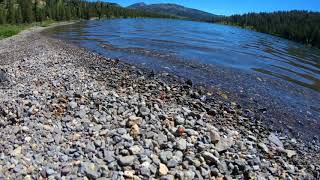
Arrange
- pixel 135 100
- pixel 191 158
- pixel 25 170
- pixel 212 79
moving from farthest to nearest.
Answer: pixel 212 79
pixel 135 100
pixel 191 158
pixel 25 170

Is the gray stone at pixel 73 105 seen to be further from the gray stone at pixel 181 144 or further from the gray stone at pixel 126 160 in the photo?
the gray stone at pixel 181 144

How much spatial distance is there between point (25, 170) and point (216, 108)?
364 inches

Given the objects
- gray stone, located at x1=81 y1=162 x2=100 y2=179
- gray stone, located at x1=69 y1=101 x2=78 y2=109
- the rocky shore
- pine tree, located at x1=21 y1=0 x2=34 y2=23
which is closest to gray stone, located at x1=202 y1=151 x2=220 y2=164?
the rocky shore

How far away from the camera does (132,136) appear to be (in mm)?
11719

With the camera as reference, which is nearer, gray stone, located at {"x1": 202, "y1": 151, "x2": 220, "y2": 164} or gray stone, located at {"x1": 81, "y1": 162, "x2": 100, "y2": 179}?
gray stone, located at {"x1": 81, "y1": 162, "x2": 100, "y2": 179}

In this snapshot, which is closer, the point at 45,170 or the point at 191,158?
the point at 45,170

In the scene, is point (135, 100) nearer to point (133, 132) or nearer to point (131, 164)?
point (133, 132)

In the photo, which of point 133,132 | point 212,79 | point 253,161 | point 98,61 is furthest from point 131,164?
point 98,61

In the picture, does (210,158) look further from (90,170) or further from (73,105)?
(73,105)

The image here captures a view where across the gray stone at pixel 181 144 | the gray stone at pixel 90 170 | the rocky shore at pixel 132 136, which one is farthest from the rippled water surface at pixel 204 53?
the gray stone at pixel 90 170

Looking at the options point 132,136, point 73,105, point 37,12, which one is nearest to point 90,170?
point 132,136

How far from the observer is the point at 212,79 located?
2203 centimetres

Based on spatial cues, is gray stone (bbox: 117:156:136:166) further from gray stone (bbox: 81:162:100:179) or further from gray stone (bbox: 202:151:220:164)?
gray stone (bbox: 202:151:220:164)

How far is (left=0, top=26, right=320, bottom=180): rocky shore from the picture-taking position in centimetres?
1007
